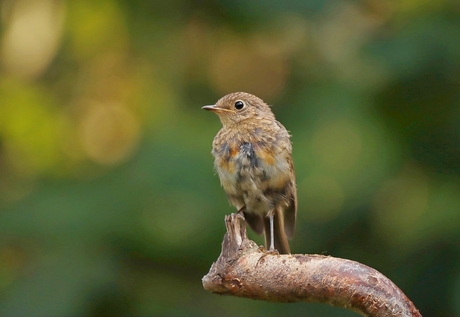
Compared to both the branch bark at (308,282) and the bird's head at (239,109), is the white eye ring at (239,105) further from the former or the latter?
the branch bark at (308,282)

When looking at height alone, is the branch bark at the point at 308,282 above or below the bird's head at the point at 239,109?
below

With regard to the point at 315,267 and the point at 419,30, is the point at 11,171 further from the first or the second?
the point at 315,267

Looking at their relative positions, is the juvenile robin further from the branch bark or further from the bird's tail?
the branch bark

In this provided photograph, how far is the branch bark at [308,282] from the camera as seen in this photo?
2965mm

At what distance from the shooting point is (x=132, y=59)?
329 inches

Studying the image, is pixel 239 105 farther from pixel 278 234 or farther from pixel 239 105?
pixel 278 234

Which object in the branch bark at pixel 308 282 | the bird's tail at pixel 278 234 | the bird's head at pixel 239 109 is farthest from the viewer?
the bird's tail at pixel 278 234

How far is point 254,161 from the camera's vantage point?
531 cm

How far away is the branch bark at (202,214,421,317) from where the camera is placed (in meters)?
2.96

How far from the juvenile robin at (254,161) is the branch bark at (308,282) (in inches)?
73.6

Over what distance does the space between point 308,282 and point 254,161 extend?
2.30 meters

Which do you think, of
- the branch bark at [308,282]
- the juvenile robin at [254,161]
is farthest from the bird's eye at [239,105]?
the branch bark at [308,282]

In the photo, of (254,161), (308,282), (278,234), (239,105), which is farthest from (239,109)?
(308,282)

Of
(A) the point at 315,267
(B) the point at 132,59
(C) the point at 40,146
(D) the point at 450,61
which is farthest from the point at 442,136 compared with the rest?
(A) the point at 315,267
